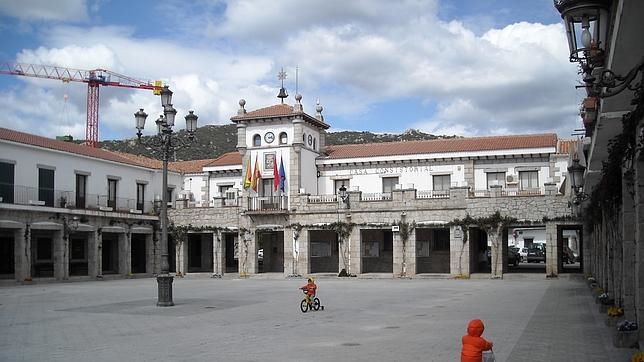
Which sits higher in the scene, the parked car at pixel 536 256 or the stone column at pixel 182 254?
the stone column at pixel 182 254

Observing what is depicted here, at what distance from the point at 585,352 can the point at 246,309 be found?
34.1 ft

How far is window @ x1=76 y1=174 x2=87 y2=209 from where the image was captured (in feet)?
126

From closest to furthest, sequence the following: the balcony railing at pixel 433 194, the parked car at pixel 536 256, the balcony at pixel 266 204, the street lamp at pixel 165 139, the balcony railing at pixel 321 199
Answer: the street lamp at pixel 165 139, the balcony railing at pixel 433 194, the balcony railing at pixel 321 199, the balcony at pixel 266 204, the parked car at pixel 536 256

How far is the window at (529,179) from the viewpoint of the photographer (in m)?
38.2

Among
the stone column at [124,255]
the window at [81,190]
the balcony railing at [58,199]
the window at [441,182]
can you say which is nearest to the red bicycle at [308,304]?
the balcony railing at [58,199]

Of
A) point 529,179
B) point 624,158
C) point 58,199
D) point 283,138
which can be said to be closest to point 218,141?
point 283,138

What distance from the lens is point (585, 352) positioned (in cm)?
1059

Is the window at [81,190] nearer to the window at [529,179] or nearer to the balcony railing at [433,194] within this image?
the balcony railing at [433,194]

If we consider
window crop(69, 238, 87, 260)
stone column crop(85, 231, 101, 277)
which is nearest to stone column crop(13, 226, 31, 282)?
stone column crop(85, 231, 101, 277)

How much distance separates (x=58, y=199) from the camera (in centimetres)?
3659

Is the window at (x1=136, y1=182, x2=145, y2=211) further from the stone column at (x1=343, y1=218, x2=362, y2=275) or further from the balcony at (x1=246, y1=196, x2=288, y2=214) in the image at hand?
the stone column at (x1=343, y1=218, x2=362, y2=275)

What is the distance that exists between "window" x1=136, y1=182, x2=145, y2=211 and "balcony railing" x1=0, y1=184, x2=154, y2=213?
2.21 ft

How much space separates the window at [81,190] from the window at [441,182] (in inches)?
836

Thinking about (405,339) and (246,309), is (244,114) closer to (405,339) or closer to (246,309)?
(246,309)
